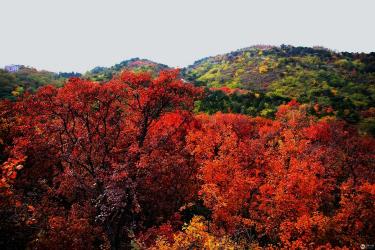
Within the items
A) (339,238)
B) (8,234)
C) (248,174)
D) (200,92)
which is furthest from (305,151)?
(8,234)

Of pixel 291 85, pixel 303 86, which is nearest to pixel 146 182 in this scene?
pixel 303 86

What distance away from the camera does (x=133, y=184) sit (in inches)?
1220

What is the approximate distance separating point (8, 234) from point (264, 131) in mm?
61966

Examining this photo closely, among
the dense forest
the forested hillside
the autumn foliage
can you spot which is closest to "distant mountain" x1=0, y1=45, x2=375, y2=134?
the forested hillside

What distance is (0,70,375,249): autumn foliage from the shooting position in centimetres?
2992

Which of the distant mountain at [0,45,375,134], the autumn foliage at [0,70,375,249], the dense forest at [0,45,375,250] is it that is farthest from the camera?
the distant mountain at [0,45,375,134]

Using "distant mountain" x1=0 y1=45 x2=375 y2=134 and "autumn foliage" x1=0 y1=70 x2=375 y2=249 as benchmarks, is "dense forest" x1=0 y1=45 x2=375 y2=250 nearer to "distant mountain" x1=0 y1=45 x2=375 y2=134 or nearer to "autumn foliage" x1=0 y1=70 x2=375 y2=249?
"autumn foliage" x1=0 y1=70 x2=375 y2=249

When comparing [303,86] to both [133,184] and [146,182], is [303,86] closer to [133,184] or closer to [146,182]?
[146,182]

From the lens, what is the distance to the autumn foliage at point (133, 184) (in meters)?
29.9

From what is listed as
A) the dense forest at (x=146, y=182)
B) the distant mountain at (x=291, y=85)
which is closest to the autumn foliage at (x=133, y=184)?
the dense forest at (x=146, y=182)

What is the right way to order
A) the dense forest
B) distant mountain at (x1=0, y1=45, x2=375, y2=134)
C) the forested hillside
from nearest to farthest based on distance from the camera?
the dense forest
distant mountain at (x1=0, y1=45, x2=375, y2=134)
the forested hillside

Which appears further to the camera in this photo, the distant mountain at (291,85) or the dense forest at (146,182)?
the distant mountain at (291,85)

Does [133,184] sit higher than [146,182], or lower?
higher

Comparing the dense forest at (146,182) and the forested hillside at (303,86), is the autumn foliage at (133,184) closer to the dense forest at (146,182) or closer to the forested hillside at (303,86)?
the dense forest at (146,182)
